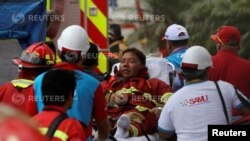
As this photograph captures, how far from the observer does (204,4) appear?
16.2 meters

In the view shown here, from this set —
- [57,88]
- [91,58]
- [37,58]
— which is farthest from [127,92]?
[57,88]

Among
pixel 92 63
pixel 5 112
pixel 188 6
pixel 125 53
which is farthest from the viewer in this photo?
pixel 188 6

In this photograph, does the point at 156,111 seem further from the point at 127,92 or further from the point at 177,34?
the point at 177,34

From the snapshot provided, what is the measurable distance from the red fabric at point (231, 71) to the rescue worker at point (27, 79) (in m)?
1.72

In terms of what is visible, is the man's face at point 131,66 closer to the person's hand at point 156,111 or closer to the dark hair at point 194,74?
the person's hand at point 156,111

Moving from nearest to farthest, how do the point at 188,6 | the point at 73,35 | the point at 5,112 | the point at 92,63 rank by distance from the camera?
the point at 5,112, the point at 73,35, the point at 92,63, the point at 188,6

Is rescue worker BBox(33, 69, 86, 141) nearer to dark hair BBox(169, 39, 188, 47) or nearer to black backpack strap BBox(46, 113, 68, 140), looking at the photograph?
black backpack strap BBox(46, 113, 68, 140)

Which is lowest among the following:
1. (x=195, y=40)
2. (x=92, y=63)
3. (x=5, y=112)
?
(x=195, y=40)

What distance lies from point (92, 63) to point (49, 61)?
51 centimetres

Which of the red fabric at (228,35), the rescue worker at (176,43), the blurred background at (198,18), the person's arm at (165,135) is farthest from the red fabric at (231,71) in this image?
the blurred background at (198,18)

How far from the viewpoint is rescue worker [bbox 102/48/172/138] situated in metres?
6.01

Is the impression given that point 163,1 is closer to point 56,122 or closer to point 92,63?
point 92,63

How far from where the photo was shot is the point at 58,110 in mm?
3701

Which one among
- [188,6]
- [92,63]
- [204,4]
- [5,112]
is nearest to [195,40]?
[204,4]
